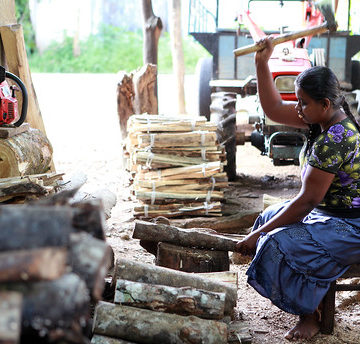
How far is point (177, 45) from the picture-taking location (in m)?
11.9

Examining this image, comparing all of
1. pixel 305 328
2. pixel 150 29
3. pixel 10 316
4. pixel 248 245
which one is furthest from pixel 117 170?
pixel 10 316

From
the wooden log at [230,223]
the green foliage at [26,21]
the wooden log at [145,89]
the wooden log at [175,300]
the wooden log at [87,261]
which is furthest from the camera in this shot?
the green foliage at [26,21]

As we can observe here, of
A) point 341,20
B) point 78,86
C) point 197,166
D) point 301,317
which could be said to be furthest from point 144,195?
point 78,86

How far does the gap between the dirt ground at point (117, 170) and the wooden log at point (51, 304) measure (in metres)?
2.10

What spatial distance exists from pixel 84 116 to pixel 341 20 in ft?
20.9

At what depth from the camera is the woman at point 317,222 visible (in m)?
3.25

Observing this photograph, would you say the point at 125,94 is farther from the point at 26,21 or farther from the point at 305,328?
the point at 26,21

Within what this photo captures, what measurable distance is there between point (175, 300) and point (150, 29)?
7.39 meters

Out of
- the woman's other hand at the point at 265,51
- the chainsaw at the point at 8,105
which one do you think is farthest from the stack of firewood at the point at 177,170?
the woman's other hand at the point at 265,51

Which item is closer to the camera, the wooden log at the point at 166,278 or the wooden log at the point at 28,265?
the wooden log at the point at 28,265

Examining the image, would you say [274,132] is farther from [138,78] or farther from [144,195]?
[138,78]

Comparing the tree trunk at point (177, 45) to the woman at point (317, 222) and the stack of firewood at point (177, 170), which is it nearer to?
the stack of firewood at point (177, 170)

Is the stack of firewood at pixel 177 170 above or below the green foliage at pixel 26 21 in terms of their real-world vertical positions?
below

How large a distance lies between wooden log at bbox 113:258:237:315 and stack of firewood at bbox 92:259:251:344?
58 millimetres
